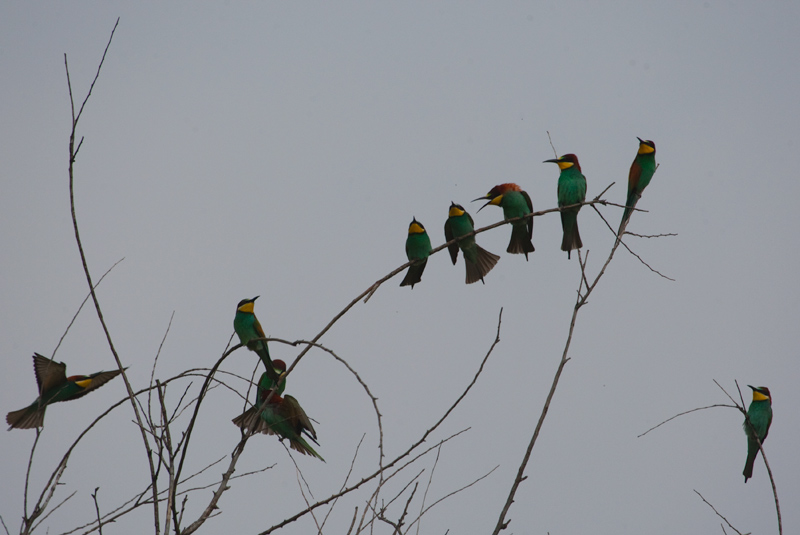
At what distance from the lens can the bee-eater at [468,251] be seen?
4.62m

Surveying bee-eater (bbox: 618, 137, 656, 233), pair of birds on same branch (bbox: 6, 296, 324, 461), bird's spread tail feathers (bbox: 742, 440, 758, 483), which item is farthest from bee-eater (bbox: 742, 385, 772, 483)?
pair of birds on same branch (bbox: 6, 296, 324, 461)

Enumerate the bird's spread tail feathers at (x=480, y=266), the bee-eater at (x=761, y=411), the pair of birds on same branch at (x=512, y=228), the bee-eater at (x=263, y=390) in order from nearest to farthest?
1. the bee-eater at (x=263, y=390)
2. the pair of birds on same branch at (x=512, y=228)
3. the bird's spread tail feathers at (x=480, y=266)
4. the bee-eater at (x=761, y=411)

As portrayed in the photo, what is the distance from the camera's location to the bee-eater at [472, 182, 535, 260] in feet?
14.9

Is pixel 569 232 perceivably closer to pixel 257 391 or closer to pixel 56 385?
pixel 257 391

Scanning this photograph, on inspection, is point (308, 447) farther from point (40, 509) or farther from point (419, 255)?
point (40, 509)

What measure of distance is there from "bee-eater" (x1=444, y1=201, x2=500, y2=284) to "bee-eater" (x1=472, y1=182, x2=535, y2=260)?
160 millimetres

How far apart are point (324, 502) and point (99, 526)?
56 cm

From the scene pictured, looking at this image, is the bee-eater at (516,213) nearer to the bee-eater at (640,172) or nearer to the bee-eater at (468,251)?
the bee-eater at (468,251)

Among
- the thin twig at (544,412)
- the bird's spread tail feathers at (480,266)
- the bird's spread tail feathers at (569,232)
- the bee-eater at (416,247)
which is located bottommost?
the thin twig at (544,412)

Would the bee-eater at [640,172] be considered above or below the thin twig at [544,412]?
above

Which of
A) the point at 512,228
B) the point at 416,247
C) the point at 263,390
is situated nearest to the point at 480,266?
the point at 512,228

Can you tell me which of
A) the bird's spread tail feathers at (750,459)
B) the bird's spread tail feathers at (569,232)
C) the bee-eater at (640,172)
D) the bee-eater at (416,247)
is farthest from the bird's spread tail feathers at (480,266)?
the bird's spread tail feathers at (750,459)

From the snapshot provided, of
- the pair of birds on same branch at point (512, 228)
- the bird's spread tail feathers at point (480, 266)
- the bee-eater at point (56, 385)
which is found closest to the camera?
the bee-eater at point (56, 385)

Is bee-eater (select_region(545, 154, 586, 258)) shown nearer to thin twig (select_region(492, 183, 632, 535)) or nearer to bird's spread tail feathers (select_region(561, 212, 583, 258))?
bird's spread tail feathers (select_region(561, 212, 583, 258))
